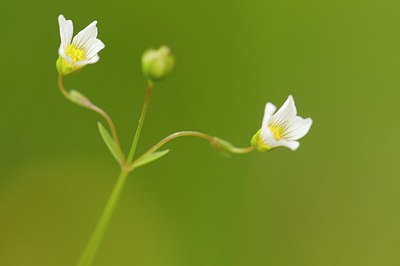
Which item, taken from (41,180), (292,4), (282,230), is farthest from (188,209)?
(292,4)

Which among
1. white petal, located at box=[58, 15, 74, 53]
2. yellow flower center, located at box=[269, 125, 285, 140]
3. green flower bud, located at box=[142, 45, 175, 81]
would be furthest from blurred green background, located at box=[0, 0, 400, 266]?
green flower bud, located at box=[142, 45, 175, 81]

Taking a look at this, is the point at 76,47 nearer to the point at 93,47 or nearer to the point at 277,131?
the point at 93,47

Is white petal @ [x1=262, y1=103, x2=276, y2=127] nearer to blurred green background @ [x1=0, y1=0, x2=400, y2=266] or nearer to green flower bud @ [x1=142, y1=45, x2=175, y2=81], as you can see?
green flower bud @ [x1=142, y1=45, x2=175, y2=81]

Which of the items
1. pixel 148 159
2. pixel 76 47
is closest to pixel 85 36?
pixel 76 47

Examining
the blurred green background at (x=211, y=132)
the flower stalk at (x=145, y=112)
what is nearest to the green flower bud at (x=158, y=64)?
the flower stalk at (x=145, y=112)

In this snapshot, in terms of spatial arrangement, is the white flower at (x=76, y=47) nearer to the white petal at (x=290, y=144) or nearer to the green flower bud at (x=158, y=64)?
the green flower bud at (x=158, y=64)

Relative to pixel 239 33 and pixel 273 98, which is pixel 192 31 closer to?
pixel 239 33
